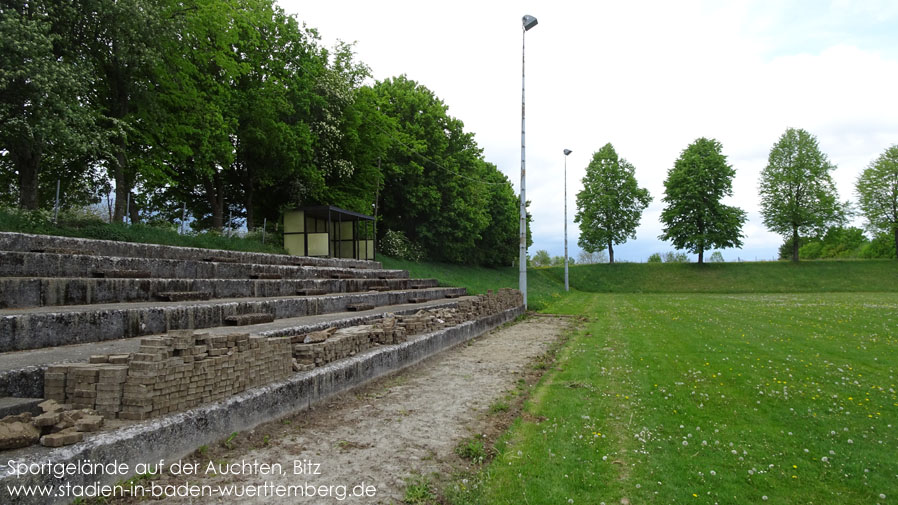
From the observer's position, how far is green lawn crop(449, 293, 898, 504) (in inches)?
150

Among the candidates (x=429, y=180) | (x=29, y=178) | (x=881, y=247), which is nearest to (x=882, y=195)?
(x=881, y=247)

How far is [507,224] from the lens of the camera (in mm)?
54375

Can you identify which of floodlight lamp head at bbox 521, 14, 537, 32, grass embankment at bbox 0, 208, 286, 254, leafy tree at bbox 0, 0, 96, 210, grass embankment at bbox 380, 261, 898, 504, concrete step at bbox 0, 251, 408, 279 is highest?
floodlight lamp head at bbox 521, 14, 537, 32

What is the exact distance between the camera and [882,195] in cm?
5391

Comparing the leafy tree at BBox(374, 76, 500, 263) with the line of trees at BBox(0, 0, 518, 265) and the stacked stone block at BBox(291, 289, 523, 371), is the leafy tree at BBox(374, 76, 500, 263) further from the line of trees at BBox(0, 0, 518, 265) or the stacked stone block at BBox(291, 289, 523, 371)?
the stacked stone block at BBox(291, 289, 523, 371)

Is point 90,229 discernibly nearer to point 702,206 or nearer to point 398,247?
point 398,247

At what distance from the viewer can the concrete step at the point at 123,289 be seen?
252 inches

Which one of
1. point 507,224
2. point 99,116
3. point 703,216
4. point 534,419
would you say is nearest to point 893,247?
point 703,216

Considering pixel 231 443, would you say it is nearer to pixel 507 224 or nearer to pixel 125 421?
pixel 125 421

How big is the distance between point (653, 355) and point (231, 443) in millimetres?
8310

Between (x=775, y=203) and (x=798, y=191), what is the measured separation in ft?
9.32

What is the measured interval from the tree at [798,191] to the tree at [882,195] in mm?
3016

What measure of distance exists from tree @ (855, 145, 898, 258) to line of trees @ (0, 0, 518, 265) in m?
51.0

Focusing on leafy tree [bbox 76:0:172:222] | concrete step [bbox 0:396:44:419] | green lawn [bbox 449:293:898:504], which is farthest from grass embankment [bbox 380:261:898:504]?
leafy tree [bbox 76:0:172:222]
